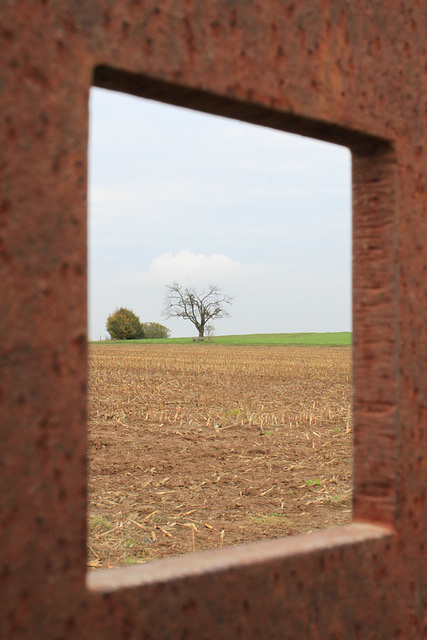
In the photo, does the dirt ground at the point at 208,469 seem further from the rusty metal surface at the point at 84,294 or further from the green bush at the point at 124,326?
the green bush at the point at 124,326

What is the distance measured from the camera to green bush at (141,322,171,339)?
221 ft

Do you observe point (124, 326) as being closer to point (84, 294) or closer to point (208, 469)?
point (208, 469)

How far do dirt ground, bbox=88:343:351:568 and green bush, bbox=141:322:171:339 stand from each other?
5383cm

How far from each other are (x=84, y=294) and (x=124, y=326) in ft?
207

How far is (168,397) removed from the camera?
1248 centimetres

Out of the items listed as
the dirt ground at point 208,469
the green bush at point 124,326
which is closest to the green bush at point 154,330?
the green bush at point 124,326

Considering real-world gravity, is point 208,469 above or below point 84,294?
below

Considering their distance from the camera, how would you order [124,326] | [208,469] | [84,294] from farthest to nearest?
[124,326] < [208,469] < [84,294]

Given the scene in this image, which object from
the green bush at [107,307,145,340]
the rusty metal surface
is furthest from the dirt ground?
the green bush at [107,307,145,340]

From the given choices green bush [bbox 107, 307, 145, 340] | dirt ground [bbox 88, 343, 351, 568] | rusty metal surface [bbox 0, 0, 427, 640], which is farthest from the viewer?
green bush [bbox 107, 307, 145, 340]

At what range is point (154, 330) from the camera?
6769 cm

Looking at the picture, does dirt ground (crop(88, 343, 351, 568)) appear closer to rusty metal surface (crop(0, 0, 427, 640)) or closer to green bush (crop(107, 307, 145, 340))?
rusty metal surface (crop(0, 0, 427, 640))

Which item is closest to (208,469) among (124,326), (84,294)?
(84,294)

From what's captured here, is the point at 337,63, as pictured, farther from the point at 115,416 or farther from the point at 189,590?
the point at 115,416
